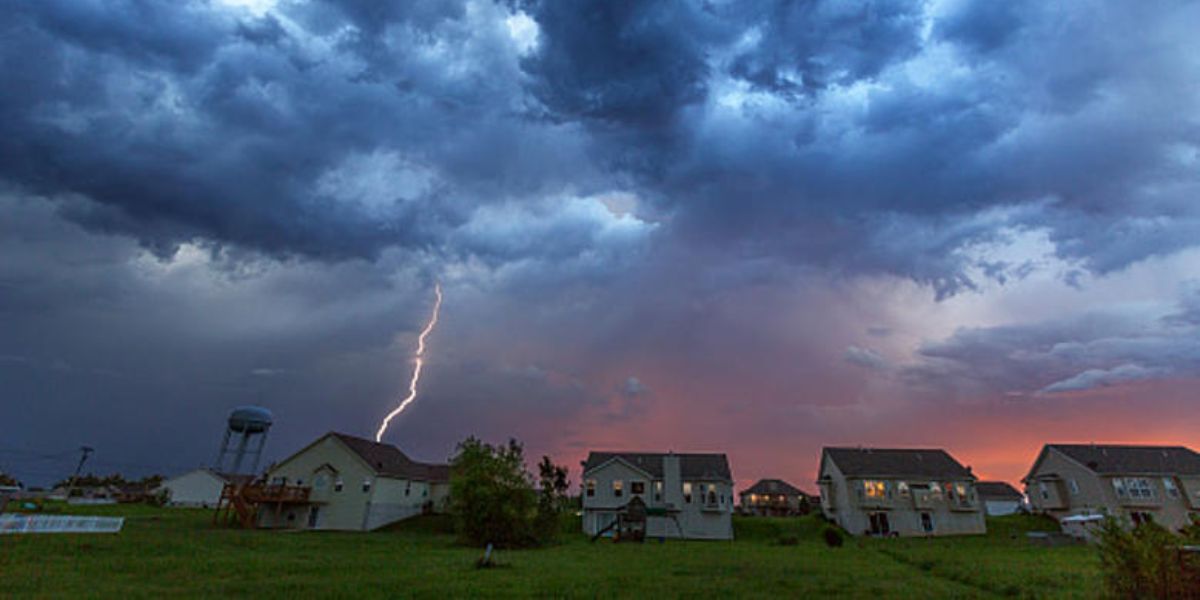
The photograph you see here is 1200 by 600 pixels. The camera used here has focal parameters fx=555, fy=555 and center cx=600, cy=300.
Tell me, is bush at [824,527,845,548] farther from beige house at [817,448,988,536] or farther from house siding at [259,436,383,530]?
house siding at [259,436,383,530]

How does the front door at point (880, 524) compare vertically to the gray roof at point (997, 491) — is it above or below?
below

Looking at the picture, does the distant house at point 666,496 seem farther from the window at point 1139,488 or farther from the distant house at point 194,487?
the distant house at point 194,487

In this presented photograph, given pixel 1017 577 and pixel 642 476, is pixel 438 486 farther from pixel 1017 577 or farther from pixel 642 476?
pixel 1017 577

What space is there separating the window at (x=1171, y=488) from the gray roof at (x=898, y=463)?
730 inches

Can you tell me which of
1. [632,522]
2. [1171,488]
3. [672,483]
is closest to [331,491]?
[632,522]

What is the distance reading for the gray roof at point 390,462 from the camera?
57406 mm

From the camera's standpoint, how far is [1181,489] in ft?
191

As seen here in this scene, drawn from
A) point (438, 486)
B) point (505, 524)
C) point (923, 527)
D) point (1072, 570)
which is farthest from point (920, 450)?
point (438, 486)

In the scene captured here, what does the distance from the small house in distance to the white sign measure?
1577 centimetres

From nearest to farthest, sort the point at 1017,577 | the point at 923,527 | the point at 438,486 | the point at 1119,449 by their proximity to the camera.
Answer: the point at 1017,577
the point at 923,527
the point at 1119,449
the point at 438,486

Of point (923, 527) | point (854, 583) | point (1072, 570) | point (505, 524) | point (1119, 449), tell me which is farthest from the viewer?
point (1119, 449)

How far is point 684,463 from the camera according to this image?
61.9 meters

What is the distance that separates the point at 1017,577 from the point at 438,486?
58563 millimetres

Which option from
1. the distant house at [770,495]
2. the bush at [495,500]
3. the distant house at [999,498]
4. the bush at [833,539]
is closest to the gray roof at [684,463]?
the bush at [833,539]
